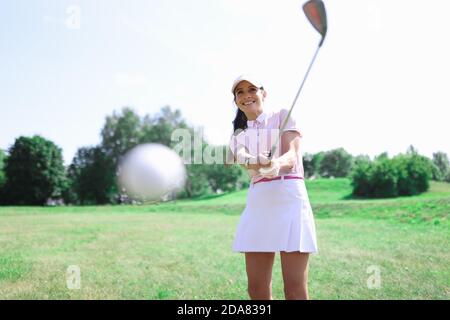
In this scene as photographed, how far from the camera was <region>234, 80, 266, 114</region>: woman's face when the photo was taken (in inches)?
140

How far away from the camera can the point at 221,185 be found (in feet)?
232

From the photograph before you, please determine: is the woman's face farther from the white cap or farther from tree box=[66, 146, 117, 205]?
tree box=[66, 146, 117, 205]

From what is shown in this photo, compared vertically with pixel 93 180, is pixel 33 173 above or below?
above

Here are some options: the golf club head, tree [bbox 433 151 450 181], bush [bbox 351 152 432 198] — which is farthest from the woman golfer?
tree [bbox 433 151 450 181]

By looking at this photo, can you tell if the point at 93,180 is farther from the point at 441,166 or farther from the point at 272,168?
the point at 272,168

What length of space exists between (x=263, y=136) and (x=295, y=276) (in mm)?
1070

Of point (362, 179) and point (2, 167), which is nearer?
point (362, 179)

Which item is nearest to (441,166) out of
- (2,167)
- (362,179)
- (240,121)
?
(362,179)

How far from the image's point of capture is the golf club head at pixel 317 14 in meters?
3.39

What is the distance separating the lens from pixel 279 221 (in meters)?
3.29
